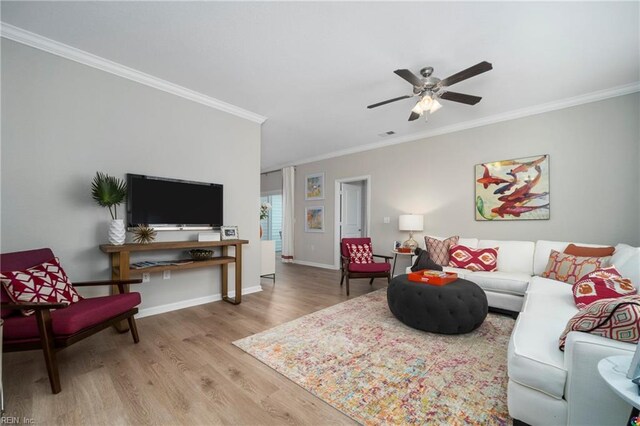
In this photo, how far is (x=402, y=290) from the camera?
274 cm

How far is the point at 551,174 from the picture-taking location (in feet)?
11.9

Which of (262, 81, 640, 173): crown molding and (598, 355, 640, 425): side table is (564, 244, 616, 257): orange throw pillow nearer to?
(262, 81, 640, 173): crown molding

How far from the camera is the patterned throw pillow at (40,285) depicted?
6.02ft

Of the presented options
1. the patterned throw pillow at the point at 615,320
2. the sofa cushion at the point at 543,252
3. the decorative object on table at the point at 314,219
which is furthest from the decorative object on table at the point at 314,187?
the patterned throw pillow at the point at 615,320

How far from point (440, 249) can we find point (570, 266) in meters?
1.42

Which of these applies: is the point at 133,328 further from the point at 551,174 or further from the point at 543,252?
the point at 551,174

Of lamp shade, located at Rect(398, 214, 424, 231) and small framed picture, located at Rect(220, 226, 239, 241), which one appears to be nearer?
small framed picture, located at Rect(220, 226, 239, 241)

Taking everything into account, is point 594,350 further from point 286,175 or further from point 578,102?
point 286,175

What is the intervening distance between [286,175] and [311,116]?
10.6 ft

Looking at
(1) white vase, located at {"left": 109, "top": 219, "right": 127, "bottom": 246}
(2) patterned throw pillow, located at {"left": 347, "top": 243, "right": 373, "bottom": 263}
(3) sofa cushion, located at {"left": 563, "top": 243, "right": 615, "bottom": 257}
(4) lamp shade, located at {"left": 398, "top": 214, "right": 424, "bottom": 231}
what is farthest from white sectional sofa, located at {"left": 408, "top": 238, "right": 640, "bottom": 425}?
(1) white vase, located at {"left": 109, "top": 219, "right": 127, "bottom": 246}

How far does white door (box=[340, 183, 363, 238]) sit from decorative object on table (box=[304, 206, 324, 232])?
529 millimetres

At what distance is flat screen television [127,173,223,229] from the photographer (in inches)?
116

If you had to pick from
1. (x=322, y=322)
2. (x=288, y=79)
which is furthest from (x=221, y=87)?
(x=322, y=322)

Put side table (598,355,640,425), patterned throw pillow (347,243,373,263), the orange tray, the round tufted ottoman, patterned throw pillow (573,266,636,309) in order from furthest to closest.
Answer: patterned throw pillow (347,243,373,263) < the orange tray < the round tufted ottoman < patterned throw pillow (573,266,636,309) < side table (598,355,640,425)
